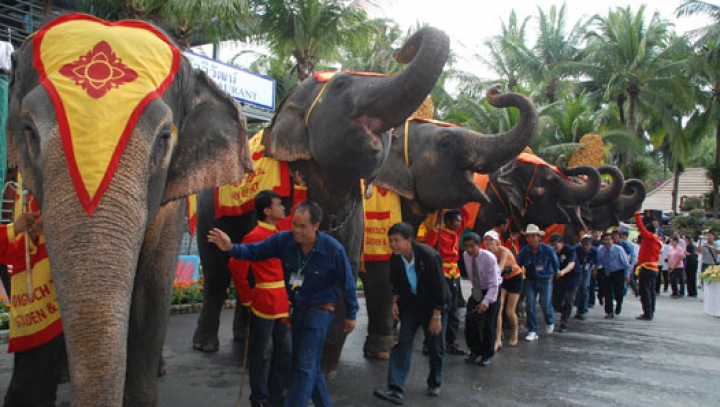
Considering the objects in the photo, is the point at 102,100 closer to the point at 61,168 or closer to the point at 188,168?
the point at 61,168

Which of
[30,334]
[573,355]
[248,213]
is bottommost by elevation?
[573,355]

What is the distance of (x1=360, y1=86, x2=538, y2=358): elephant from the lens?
7.01 meters

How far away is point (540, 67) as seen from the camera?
34.5 m

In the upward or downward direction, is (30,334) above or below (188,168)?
below

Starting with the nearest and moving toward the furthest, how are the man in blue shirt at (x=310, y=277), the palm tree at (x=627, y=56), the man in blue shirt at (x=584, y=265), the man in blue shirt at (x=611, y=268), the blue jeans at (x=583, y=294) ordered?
the man in blue shirt at (x=310, y=277) < the man in blue shirt at (x=584, y=265) < the blue jeans at (x=583, y=294) < the man in blue shirt at (x=611, y=268) < the palm tree at (x=627, y=56)

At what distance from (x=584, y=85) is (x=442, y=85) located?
31.2 feet

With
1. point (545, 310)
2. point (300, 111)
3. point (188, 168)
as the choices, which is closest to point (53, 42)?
point (188, 168)

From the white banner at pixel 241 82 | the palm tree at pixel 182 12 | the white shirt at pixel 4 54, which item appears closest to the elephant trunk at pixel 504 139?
the white shirt at pixel 4 54

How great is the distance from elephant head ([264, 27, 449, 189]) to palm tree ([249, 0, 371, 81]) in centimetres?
1421

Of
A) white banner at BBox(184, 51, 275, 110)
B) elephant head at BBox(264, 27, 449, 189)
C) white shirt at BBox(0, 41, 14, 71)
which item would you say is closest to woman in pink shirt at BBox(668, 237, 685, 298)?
white banner at BBox(184, 51, 275, 110)

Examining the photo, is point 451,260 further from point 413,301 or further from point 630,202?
point 630,202

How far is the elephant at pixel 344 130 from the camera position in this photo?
4914 millimetres

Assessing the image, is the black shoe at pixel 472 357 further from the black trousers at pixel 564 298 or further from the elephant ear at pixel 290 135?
the black trousers at pixel 564 298

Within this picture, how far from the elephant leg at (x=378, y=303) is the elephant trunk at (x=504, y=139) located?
161cm
